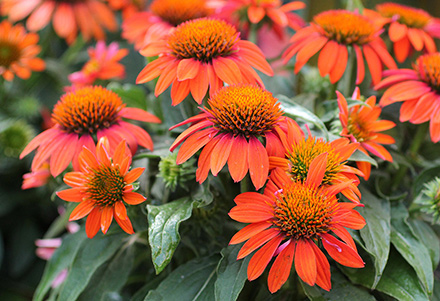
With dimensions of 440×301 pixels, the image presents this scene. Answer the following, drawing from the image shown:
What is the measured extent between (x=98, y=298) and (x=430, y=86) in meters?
0.62

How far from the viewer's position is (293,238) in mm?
466

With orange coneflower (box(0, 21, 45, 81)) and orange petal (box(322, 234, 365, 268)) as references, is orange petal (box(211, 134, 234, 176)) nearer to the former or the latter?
orange petal (box(322, 234, 365, 268))

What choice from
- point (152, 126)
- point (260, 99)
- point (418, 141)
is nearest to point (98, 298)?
point (152, 126)

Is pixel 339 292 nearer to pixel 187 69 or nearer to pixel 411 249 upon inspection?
pixel 411 249

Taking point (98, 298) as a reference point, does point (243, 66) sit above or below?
above

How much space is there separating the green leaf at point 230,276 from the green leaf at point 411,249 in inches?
8.6

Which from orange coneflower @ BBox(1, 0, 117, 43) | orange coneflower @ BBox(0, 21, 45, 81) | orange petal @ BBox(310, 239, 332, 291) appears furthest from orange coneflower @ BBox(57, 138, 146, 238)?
orange coneflower @ BBox(1, 0, 117, 43)

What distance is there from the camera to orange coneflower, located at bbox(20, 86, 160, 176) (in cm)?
58

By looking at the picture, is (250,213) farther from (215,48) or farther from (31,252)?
(31,252)

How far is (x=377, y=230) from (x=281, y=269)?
0.18m

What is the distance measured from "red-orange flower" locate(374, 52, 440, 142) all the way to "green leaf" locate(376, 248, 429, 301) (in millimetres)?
185

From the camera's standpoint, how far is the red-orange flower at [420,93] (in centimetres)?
61

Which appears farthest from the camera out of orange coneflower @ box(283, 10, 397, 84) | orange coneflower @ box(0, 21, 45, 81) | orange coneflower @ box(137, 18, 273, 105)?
orange coneflower @ box(0, 21, 45, 81)

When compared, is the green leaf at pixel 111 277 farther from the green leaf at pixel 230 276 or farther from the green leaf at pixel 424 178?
the green leaf at pixel 424 178
